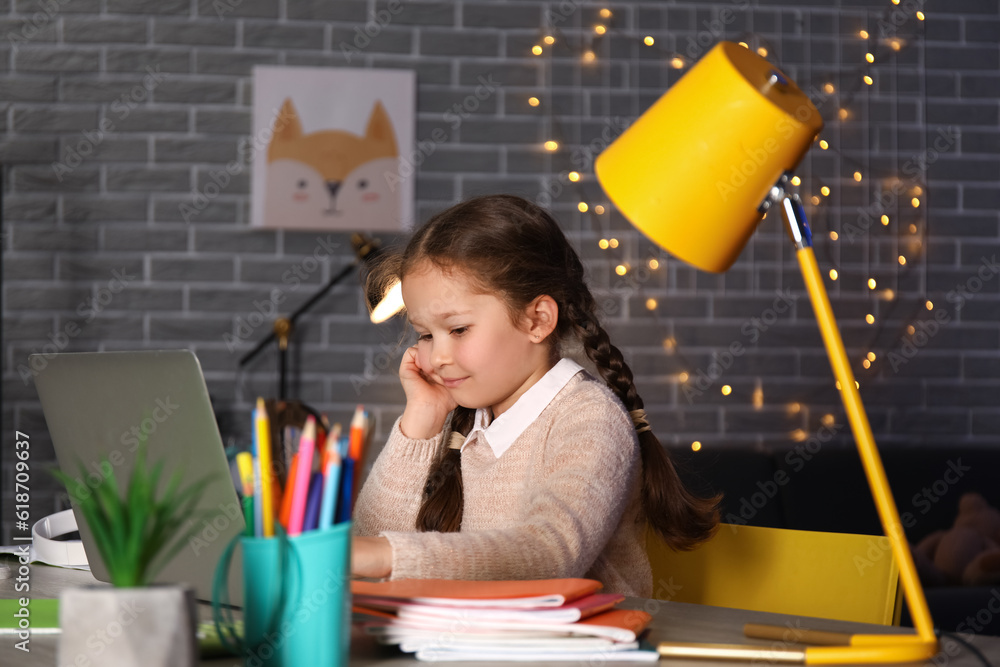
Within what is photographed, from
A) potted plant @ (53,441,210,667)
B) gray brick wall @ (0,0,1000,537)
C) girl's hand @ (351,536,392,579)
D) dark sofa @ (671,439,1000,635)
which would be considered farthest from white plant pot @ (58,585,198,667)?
gray brick wall @ (0,0,1000,537)

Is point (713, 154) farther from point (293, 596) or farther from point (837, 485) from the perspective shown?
point (837, 485)

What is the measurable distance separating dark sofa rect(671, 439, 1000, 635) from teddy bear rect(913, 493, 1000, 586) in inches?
1.3

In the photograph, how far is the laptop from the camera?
2.38 feet

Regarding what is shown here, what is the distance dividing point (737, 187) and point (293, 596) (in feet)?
1.38

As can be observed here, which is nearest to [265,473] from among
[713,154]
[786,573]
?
[713,154]

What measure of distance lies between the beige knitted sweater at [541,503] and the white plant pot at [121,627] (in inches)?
11.7

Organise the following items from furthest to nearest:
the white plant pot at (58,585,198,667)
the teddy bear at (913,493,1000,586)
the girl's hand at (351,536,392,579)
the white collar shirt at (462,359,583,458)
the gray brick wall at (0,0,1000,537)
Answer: the gray brick wall at (0,0,1000,537)
the teddy bear at (913,493,1000,586)
the white collar shirt at (462,359,583,458)
the girl's hand at (351,536,392,579)
the white plant pot at (58,585,198,667)

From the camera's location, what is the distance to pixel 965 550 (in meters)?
2.16

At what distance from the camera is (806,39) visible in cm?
282

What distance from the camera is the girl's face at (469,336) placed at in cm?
123

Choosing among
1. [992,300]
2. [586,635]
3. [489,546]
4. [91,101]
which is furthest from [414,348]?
[992,300]

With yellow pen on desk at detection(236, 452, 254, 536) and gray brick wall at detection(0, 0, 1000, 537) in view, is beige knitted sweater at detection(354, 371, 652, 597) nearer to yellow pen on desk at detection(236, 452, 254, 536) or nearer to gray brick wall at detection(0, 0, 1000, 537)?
yellow pen on desk at detection(236, 452, 254, 536)

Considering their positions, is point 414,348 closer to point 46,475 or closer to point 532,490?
point 532,490

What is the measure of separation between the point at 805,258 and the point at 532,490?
0.50 metres
